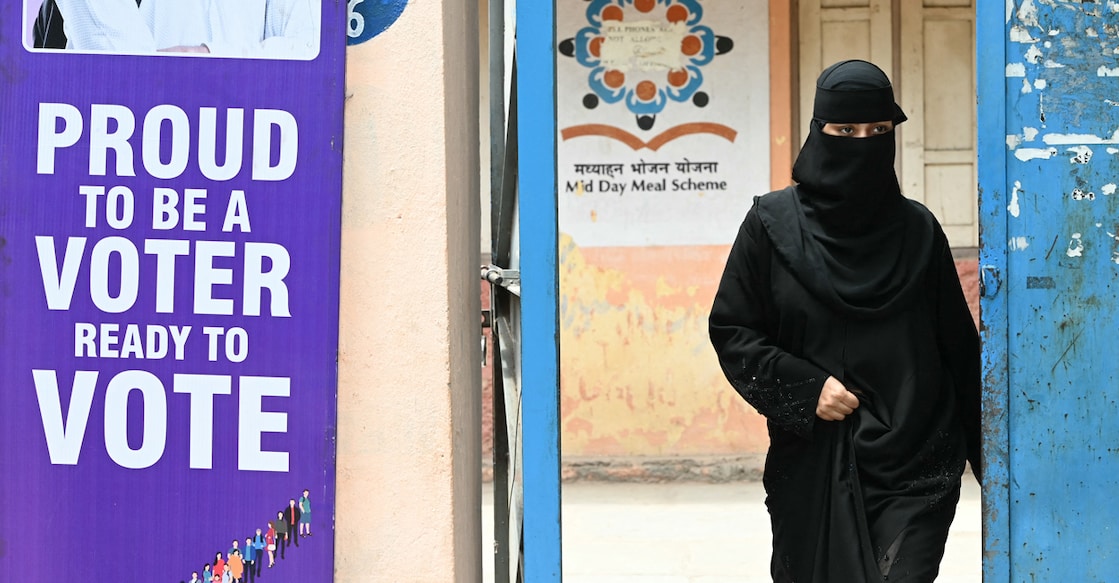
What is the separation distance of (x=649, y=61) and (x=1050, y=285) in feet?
13.0

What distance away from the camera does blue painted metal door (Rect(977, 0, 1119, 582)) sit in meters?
2.80

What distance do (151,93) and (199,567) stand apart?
0.98 metres

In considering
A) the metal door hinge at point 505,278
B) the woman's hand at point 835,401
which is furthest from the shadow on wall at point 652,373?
the woman's hand at point 835,401

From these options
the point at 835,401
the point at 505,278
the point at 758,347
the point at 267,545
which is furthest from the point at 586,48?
the point at 267,545

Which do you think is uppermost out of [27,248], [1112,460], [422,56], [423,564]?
[422,56]

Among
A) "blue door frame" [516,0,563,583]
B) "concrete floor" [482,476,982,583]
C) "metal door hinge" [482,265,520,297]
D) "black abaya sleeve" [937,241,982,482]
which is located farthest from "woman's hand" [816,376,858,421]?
"concrete floor" [482,476,982,583]

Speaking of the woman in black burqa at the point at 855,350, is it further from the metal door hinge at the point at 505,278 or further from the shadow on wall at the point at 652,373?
the shadow on wall at the point at 652,373

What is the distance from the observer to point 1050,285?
2818mm

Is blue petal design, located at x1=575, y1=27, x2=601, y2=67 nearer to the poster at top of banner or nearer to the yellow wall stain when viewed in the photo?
A: the poster at top of banner

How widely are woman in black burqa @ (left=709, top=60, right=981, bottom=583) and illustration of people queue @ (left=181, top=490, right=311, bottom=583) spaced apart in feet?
3.34

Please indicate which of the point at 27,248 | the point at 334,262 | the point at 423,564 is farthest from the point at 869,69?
the point at 27,248

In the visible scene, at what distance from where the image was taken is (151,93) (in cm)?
275

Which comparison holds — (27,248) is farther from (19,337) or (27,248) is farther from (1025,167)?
(1025,167)

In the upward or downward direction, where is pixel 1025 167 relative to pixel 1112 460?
upward
